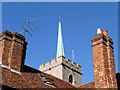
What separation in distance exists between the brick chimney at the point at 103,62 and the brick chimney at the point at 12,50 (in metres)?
5.32

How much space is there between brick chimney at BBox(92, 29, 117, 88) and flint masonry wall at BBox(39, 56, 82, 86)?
17007 millimetres

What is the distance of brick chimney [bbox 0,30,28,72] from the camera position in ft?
49.6

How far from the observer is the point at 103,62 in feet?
45.8

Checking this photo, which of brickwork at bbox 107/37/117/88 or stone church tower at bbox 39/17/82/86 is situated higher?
stone church tower at bbox 39/17/82/86

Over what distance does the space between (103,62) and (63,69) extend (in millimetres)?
18674

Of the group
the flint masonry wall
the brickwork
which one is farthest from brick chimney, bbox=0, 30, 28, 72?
the flint masonry wall

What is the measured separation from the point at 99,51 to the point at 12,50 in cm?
602

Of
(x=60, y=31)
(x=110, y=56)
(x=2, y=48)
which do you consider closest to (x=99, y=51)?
(x=110, y=56)

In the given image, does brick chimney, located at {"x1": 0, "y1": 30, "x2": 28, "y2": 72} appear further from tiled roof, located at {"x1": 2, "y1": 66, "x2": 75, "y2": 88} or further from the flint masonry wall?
the flint masonry wall

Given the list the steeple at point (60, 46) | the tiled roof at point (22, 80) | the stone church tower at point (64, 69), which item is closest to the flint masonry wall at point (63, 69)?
the stone church tower at point (64, 69)

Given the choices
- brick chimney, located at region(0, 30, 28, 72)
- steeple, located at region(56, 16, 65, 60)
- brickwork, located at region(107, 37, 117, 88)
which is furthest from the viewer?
steeple, located at region(56, 16, 65, 60)

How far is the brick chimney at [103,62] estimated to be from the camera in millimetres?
13520

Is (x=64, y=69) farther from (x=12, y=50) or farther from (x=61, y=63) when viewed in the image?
(x=12, y=50)

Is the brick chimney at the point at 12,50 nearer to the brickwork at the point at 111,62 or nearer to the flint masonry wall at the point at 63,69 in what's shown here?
the brickwork at the point at 111,62
